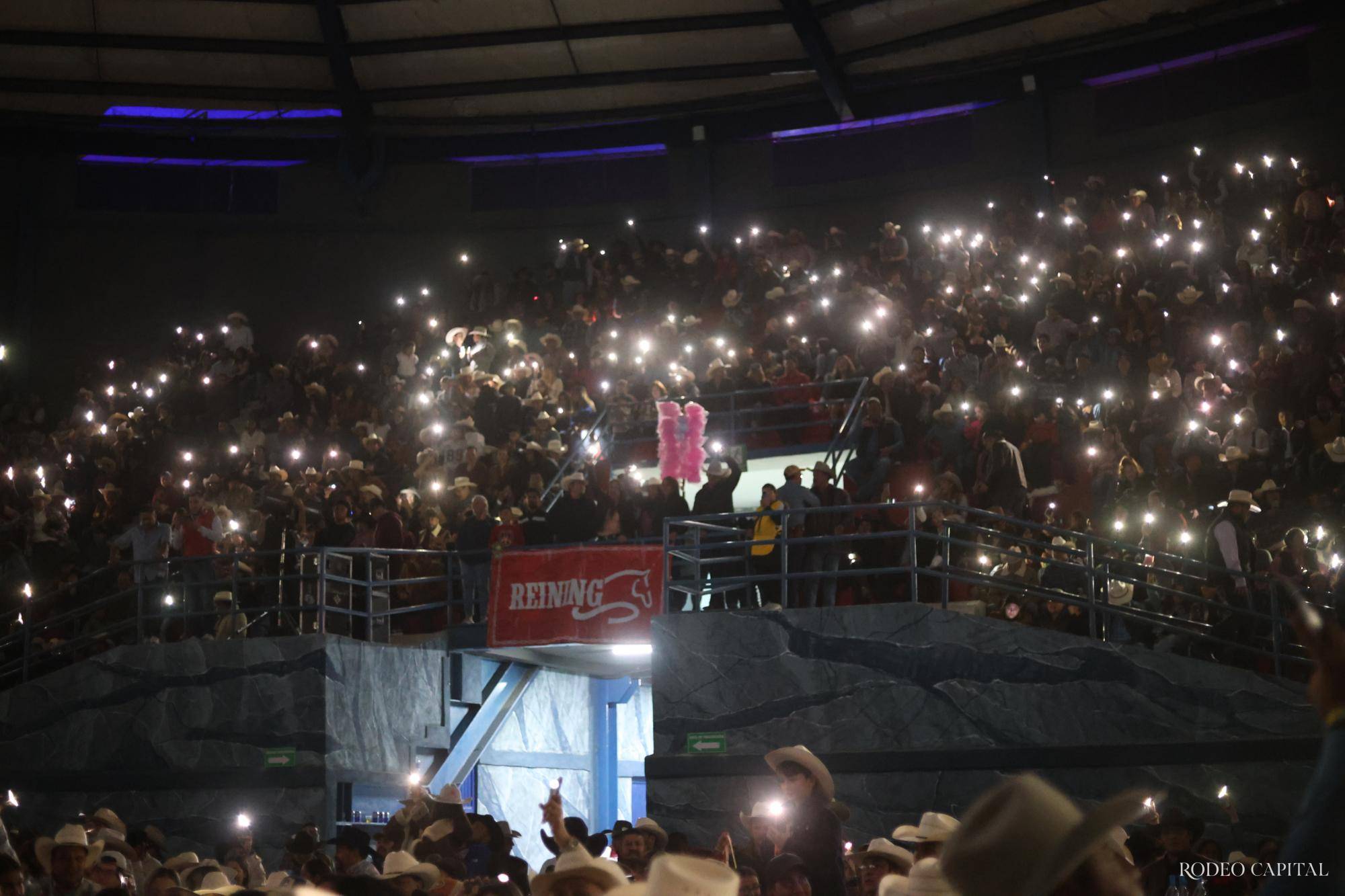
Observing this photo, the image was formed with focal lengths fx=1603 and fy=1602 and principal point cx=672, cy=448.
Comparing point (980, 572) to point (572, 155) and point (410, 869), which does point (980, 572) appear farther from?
point (572, 155)

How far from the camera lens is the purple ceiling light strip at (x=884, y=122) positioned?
2609 centimetres

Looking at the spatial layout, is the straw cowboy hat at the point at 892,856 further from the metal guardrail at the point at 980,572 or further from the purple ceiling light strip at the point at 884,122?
the purple ceiling light strip at the point at 884,122

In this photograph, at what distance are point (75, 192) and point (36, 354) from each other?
308 cm

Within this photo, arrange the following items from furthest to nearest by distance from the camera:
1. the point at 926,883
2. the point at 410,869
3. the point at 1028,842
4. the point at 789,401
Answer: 1. the point at 789,401
2. the point at 410,869
3. the point at 926,883
4. the point at 1028,842

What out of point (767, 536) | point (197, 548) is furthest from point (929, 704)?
point (197, 548)

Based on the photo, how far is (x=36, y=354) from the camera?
1100 inches

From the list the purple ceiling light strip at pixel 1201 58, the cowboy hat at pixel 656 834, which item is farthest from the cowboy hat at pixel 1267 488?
the purple ceiling light strip at pixel 1201 58

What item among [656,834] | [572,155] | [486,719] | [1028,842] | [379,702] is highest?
[572,155]

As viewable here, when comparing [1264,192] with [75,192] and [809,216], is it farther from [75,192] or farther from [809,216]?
[75,192]

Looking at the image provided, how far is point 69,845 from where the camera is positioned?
877cm

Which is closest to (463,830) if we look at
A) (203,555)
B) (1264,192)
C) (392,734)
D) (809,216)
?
(392,734)

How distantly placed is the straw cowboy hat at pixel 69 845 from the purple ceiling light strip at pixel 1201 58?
19.7 meters

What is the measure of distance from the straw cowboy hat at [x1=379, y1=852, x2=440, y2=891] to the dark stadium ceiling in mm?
17390

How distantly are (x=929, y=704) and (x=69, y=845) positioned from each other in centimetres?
667
